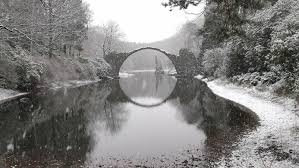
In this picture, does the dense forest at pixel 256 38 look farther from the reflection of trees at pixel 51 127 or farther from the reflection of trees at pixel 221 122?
the reflection of trees at pixel 51 127

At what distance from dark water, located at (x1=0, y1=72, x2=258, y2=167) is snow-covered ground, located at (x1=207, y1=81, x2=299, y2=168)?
0.59 meters

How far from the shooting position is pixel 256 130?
14.8 metres

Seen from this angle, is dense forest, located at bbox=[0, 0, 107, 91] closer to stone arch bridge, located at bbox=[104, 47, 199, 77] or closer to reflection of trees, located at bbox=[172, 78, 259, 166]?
reflection of trees, located at bbox=[172, 78, 259, 166]

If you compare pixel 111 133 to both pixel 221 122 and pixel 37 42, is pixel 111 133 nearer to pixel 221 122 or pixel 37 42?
pixel 221 122

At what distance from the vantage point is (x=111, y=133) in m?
16.2

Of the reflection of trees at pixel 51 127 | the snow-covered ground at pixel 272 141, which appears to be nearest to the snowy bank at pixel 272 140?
the snow-covered ground at pixel 272 141

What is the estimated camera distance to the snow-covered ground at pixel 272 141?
10.0 meters

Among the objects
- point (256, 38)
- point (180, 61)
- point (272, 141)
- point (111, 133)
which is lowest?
point (111, 133)

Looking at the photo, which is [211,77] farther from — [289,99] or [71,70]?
[289,99]

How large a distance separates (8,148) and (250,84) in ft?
72.9

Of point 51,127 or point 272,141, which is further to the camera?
point 51,127

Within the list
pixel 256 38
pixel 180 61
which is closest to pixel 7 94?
pixel 256 38

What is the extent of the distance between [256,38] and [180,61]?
1993 inches

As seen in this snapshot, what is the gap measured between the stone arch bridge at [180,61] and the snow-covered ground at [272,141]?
5630 centimetres
